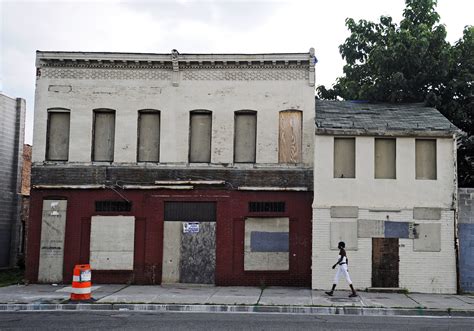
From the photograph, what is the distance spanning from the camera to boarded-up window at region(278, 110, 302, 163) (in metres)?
21.1

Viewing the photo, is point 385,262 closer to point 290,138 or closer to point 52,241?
point 290,138

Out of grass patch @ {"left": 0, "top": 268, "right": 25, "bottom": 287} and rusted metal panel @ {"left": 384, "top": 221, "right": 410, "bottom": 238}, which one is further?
grass patch @ {"left": 0, "top": 268, "right": 25, "bottom": 287}

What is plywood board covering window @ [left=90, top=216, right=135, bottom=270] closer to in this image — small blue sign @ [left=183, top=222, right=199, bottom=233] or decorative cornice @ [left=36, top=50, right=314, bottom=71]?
small blue sign @ [left=183, top=222, right=199, bottom=233]

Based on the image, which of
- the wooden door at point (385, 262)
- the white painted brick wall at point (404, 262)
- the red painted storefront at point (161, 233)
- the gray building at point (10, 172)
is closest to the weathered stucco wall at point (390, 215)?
the white painted brick wall at point (404, 262)

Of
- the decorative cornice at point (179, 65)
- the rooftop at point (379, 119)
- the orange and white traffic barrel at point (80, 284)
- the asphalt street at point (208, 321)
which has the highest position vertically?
the decorative cornice at point (179, 65)

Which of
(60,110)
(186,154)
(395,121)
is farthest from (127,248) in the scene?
(395,121)

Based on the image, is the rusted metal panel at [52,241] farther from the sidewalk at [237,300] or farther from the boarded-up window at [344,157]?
the boarded-up window at [344,157]

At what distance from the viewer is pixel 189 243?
2083 centimetres

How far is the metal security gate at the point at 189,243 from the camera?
67.9 feet

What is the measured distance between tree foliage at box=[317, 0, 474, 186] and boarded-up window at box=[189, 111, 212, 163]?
8476 millimetres

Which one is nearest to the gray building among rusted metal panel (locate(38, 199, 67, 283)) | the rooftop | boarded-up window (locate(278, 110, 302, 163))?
rusted metal panel (locate(38, 199, 67, 283))

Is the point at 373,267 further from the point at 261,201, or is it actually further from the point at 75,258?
the point at 75,258

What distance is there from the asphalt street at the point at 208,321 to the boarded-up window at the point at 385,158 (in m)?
6.26

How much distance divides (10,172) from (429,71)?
1842cm
